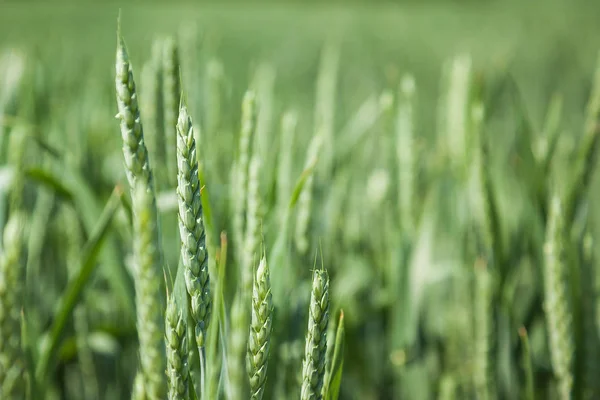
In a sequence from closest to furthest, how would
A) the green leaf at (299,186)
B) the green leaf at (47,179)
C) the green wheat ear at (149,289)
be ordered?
the green wheat ear at (149,289)
the green leaf at (299,186)
the green leaf at (47,179)

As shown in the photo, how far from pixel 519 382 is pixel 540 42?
6.53 feet

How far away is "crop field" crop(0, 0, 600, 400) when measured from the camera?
26 cm

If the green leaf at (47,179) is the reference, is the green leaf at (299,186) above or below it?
below

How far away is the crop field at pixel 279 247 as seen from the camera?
0.86 ft

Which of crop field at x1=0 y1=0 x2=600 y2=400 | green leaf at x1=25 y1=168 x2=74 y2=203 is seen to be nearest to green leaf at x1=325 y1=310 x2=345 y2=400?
crop field at x1=0 y1=0 x2=600 y2=400

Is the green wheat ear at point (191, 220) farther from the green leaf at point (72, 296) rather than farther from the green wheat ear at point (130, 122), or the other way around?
the green leaf at point (72, 296)

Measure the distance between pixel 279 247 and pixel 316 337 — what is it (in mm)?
118

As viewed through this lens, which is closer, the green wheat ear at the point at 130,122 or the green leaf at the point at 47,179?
the green wheat ear at the point at 130,122

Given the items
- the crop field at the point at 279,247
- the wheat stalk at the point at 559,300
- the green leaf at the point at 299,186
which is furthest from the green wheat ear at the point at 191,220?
the wheat stalk at the point at 559,300

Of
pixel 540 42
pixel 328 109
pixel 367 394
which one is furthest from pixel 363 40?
pixel 367 394

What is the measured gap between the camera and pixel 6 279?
29 cm

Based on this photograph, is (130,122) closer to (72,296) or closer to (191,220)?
(191,220)

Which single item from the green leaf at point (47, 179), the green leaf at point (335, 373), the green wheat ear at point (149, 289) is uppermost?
the green leaf at point (47, 179)

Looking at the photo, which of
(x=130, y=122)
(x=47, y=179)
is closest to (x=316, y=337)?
(x=130, y=122)
